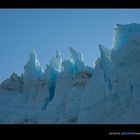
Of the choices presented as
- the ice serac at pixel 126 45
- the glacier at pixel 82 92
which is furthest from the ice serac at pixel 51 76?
the ice serac at pixel 126 45

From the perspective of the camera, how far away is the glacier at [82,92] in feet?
11.7

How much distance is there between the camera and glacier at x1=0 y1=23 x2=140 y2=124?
3.56 meters

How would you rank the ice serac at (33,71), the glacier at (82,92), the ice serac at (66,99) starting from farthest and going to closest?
the ice serac at (33,71), the ice serac at (66,99), the glacier at (82,92)

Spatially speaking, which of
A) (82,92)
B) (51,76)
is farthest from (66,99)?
(51,76)

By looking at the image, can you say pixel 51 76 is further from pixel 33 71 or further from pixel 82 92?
pixel 82 92

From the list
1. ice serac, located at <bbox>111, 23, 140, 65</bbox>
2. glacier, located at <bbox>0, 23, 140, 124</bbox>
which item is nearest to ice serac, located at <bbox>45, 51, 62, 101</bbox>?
glacier, located at <bbox>0, 23, 140, 124</bbox>

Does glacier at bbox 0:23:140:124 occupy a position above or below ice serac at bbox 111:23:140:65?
below

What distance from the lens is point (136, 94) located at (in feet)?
11.5

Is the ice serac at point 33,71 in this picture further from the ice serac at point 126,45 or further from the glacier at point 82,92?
the ice serac at point 126,45

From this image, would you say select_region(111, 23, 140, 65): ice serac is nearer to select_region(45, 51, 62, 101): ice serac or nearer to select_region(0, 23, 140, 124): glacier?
select_region(0, 23, 140, 124): glacier

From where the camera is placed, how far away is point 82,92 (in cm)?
457

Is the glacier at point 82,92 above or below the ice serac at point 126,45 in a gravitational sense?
below
